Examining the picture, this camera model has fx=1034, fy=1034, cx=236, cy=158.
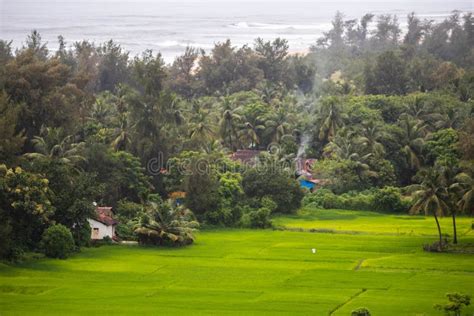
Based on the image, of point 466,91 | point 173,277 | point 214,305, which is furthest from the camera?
point 466,91

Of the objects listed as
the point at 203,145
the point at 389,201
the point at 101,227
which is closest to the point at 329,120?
the point at 203,145

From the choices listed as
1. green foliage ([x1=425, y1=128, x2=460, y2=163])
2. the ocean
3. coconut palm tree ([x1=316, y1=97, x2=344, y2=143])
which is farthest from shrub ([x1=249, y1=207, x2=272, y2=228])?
the ocean

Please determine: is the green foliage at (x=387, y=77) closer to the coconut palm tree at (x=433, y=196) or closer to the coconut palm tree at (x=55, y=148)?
the coconut palm tree at (x=55, y=148)

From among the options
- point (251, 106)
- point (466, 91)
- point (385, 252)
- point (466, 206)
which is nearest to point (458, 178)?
point (466, 206)

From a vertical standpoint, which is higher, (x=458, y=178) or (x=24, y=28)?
(x=24, y=28)

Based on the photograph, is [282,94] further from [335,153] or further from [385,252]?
[385,252]

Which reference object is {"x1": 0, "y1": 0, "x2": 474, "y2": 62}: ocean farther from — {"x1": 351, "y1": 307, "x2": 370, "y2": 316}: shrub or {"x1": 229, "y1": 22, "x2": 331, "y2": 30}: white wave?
{"x1": 351, "y1": 307, "x2": 370, "y2": 316}: shrub
